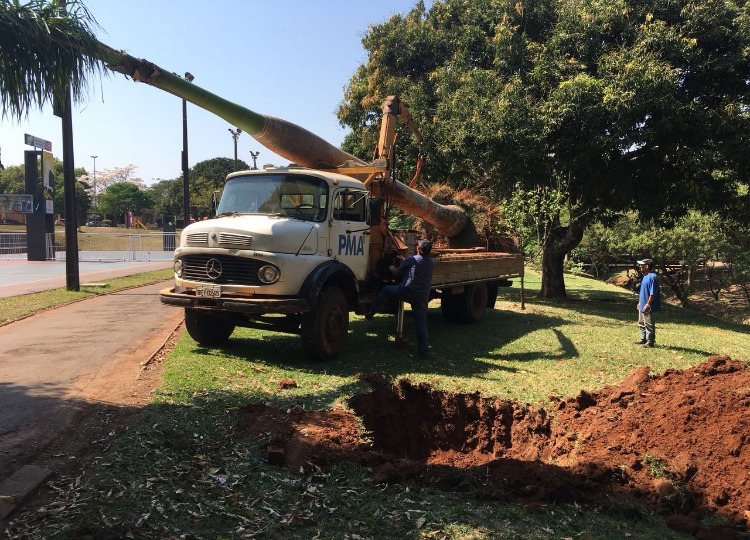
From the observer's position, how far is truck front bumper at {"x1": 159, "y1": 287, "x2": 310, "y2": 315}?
687 cm

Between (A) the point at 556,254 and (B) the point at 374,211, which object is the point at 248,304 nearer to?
(B) the point at 374,211

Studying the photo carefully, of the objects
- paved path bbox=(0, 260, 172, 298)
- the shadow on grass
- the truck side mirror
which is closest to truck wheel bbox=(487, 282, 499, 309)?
the shadow on grass

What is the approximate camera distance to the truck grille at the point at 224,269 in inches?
280

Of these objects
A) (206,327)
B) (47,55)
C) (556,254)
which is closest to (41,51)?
(47,55)

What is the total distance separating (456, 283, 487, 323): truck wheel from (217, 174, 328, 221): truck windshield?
4.65 metres

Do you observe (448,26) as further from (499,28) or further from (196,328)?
(196,328)

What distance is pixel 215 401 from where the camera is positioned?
5.65m

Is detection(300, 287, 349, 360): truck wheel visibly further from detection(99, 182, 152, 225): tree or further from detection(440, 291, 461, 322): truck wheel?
detection(99, 182, 152, 225): tree

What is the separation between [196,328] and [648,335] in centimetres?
745

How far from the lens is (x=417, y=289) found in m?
8.38

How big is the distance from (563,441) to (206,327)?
5082 mm

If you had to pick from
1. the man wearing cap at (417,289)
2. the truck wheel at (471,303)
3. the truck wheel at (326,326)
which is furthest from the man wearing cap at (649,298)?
the truck wheel at (326,326)

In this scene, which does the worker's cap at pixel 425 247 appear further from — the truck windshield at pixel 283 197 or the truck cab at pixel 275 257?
the truck windshield at pixel 283 197

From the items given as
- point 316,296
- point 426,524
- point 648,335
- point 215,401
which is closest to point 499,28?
point 648,335
